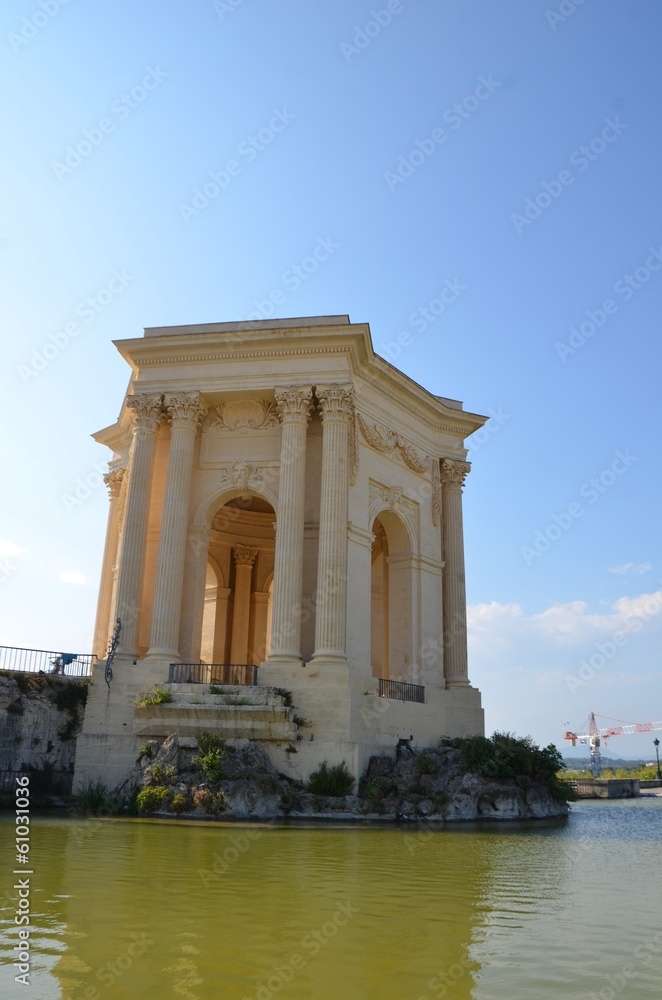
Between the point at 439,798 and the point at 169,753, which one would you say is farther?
the point at 439,798

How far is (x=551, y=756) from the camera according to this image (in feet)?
79.3

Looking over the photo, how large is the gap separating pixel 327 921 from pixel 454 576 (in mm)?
22542

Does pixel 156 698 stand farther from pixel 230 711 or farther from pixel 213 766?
pixel 213 766

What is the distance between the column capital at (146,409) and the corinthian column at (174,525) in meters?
0.29

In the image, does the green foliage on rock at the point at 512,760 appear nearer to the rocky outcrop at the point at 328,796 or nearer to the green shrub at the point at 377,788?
the rocky outcrop at the point at 328,796

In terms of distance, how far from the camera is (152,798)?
61.3 feet

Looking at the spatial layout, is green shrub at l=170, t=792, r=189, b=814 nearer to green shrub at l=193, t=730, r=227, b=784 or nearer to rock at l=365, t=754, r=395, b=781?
green shrub at l=193, t=730, r=227, b=784

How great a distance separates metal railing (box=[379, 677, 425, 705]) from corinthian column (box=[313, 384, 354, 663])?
2.79 metres

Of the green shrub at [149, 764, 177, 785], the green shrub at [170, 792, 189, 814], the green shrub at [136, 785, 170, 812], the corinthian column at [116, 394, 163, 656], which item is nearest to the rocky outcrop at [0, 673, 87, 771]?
the corinthian column at [116, 394, 163, 656]

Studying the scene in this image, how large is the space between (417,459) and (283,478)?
6.63 metres

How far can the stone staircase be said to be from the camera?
67.2ft

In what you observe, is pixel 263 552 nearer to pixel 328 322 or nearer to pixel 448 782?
pixel 328 322

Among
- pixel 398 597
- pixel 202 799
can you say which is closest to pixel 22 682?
pixel 202 799

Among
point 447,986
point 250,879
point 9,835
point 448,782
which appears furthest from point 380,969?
point 448,782
